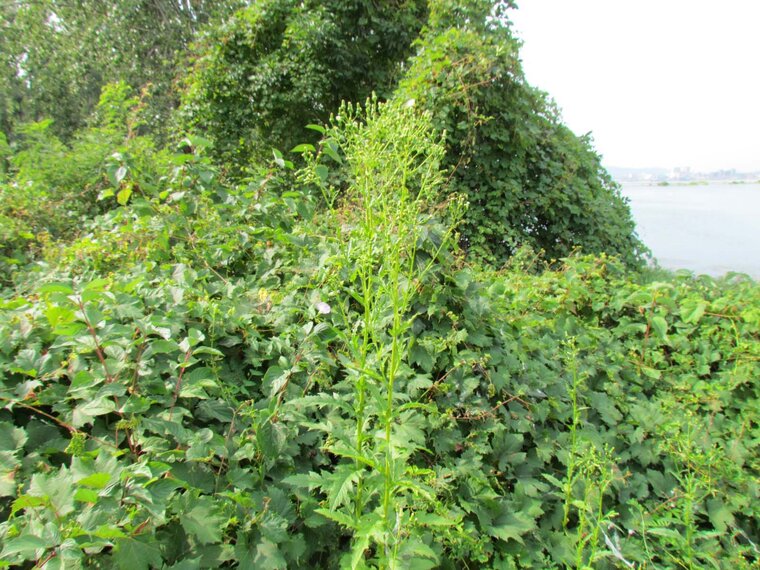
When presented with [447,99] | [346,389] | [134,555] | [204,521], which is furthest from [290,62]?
[134,555]

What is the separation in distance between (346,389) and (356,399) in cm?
32

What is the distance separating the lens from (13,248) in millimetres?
3035

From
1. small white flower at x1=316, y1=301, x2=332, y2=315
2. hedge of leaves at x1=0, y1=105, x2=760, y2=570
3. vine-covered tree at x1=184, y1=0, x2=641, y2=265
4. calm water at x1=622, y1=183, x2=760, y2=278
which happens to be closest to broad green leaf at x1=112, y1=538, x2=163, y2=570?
hedge of leaves at x1=0, y1=105, x2=760, y2=570

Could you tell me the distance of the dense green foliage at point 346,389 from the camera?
4.05 feet

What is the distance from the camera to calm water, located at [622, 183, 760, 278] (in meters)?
5.72

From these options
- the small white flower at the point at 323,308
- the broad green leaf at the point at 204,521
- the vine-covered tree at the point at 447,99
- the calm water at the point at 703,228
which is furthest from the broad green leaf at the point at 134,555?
the calm water at the point at 703,228

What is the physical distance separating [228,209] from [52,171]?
7.04 feet

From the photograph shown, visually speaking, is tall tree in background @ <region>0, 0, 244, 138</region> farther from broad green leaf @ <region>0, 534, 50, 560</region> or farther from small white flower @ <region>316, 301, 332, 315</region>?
broad green leaf @ <region>0, 534, 50, 560</region>

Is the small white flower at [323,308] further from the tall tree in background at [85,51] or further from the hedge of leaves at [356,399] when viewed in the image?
the tall tree in background at [85,51]

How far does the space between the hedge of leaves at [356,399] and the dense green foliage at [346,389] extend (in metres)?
0.01

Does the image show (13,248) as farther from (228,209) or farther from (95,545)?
(95,545)

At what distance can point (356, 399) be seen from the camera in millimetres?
1486

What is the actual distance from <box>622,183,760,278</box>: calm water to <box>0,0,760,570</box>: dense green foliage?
125 inches

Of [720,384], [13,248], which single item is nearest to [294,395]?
[720,384]
